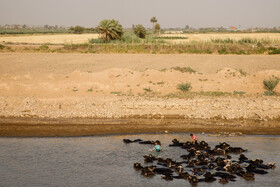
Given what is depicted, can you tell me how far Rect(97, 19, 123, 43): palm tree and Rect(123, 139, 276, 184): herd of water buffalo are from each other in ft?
191

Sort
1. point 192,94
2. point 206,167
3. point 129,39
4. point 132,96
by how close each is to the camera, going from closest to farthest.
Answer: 1. point 206,167
2. point 132,96
3. point 192,94
4. point 129,39

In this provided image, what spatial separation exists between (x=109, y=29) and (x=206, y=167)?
59.8 m

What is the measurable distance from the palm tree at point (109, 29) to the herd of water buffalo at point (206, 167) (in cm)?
5833

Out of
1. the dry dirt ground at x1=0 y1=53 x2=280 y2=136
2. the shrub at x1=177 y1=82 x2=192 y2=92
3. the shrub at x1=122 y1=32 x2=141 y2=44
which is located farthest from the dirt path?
the shrub at x1=122 y1=32 x2=141 y2=44

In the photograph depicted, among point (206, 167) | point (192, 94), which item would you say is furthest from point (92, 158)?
point (192, 94)

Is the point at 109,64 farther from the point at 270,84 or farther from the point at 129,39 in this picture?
the point at 129,39

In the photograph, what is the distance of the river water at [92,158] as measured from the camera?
14.8 meters

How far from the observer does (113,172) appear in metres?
15.6

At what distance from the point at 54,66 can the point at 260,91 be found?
81.0 ft

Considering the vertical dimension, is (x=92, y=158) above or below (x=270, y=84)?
below

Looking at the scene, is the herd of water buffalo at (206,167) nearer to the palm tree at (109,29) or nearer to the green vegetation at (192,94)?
the green vegetation at (192,94)

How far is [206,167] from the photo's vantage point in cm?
1580

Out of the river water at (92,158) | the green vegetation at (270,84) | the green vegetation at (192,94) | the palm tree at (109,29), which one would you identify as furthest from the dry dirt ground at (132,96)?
the palm tree at (109,29)

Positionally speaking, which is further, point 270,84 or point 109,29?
point 109,29
